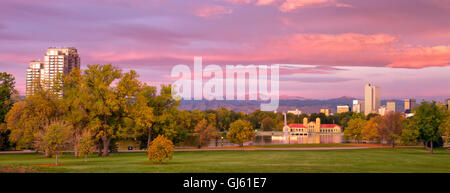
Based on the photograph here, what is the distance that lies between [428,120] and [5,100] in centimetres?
6689

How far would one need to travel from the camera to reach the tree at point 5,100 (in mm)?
56819

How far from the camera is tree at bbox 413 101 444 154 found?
6169cm

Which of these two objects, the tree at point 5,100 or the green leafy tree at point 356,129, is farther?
the green leafy tree at point 356,129

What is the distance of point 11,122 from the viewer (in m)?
49.7

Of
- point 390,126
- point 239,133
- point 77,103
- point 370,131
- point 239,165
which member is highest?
point 77,103

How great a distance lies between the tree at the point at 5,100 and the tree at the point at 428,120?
6361 cm

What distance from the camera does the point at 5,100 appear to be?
58938 millimetres

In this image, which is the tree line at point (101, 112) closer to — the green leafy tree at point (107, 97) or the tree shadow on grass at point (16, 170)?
the green leafy tree at point (107, 97)

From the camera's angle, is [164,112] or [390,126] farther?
[390,126]

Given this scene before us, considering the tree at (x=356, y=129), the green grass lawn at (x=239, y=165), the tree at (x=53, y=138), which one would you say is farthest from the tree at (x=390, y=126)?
the tree at (x=53, y=138)

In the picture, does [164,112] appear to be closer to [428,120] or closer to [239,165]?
[239,165]

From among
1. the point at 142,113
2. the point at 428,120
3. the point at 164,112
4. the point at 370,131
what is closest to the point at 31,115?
the point at 142,113

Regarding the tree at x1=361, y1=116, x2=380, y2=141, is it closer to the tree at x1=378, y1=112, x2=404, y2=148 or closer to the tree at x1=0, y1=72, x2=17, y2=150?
the tree at x1=378, y1=112, x2=404, y2=148

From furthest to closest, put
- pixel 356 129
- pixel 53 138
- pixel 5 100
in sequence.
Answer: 1. pixel 356 129
2. pixel 5 100
3. pixel 53 138
